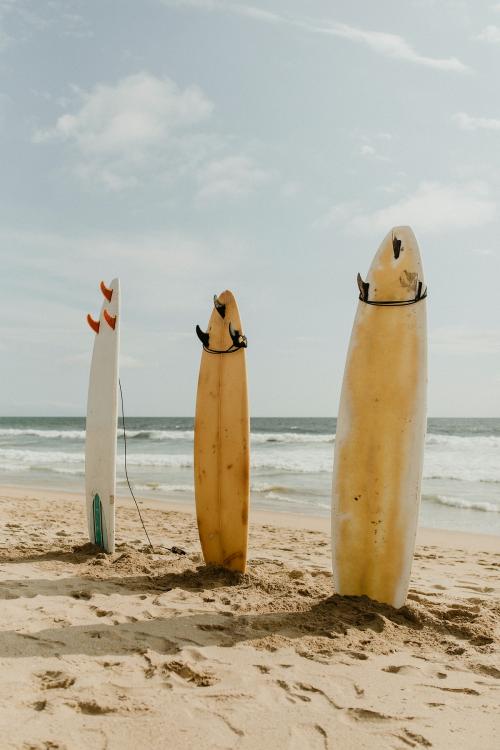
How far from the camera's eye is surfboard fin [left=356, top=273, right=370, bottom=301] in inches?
154

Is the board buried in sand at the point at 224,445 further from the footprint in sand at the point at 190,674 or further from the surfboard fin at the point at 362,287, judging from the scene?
the footprint in sand at the point at 190,674

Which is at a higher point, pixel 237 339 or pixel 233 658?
pixel 237 339

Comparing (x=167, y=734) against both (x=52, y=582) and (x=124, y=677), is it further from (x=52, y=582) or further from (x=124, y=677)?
(x=52, y=582)

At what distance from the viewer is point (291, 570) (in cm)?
486

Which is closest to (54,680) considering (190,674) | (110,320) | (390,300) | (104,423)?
(190,674)

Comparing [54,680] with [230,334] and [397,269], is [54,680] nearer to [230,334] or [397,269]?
[230,334]

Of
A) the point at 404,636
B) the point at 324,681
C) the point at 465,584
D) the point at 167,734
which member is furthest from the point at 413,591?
the point at 167,734

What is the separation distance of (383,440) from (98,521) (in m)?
2.67

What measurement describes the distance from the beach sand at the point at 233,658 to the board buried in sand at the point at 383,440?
24 cm

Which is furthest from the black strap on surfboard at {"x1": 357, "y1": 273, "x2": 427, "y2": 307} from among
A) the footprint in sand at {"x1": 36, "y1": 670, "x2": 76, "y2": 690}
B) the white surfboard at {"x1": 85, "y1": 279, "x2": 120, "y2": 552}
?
the footprint in sand at {"x1": 36, "y1": 670, "x2": 76, "y2": 690}

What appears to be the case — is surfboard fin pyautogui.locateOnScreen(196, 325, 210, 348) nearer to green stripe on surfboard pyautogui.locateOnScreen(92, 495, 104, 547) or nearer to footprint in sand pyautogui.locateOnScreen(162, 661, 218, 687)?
green stripe on surfboard pyautogui.locateOnScreen(92, 495, 104, 547)

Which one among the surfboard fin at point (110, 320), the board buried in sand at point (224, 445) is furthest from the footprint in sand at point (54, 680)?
the surfboard fin at point (110, 320)

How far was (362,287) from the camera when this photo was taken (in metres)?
3.93

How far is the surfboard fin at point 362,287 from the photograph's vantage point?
3908 millimetres
